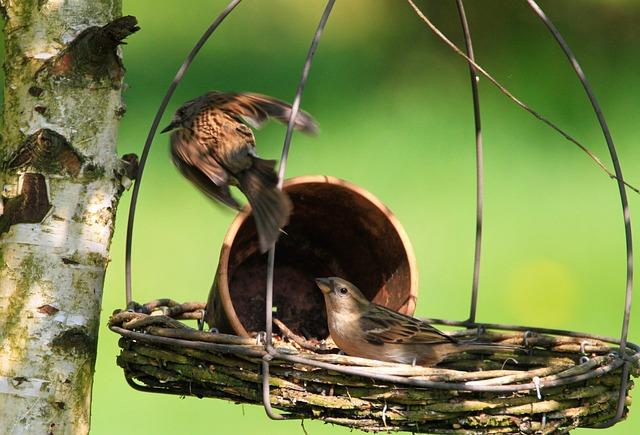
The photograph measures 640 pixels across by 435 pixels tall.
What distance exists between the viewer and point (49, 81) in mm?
2479

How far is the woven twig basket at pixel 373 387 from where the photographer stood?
2213 millimetres

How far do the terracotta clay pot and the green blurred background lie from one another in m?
1.36

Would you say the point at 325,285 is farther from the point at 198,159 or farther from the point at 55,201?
the point at 55,201

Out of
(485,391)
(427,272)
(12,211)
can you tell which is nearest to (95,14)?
(12,211)

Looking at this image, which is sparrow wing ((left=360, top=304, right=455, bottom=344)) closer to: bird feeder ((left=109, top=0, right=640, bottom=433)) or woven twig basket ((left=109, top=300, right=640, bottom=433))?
bird feeder ((left=109, top=0, right=640, bottom=433))

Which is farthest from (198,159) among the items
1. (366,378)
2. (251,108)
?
(366,378)

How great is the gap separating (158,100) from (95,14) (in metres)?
2.86

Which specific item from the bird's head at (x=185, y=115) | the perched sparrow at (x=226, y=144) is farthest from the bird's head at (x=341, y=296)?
the bird's head at (x=185, y=115)

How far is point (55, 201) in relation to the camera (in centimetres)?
246

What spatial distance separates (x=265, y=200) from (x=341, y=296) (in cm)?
40

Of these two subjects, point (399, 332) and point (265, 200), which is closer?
point (265, 200)

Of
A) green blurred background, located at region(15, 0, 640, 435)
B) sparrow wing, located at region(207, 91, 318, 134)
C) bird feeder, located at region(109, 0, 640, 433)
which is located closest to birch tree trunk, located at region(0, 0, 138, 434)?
bird feeder, located at region(109, 0, 640, 433)

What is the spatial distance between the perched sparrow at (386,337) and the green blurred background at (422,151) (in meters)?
1.76

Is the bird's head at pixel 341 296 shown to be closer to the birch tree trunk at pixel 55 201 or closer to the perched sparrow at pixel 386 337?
the perched sparrow at pixel 386 337
